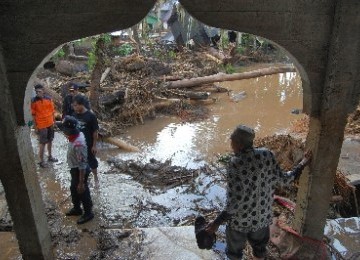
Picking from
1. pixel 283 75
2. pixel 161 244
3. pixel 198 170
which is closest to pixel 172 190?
pixel 198 170

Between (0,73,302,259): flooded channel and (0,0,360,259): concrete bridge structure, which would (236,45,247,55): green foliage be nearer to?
(0,73,302,259): flooded channel

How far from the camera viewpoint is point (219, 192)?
686cm

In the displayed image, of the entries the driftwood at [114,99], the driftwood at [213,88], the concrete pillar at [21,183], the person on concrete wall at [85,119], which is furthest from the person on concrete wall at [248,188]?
the driftwood at [213,88]

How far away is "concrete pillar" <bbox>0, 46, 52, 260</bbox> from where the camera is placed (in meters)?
3.35

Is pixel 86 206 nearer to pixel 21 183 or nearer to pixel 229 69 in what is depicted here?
pixel 21 183

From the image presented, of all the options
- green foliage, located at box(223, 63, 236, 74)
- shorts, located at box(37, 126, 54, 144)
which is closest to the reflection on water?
green foliage, located at box(223, 63, 236, 74)

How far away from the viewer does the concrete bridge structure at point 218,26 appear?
305 cm

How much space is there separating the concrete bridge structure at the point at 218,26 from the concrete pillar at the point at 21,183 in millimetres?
10

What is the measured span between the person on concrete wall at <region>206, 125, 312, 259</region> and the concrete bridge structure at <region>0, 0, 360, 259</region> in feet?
2.70

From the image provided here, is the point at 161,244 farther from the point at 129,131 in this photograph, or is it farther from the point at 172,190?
the point at 129,131

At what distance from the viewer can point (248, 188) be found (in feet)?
10.5

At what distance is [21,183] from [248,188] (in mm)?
2427

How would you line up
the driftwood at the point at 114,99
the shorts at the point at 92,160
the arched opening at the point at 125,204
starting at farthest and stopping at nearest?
1. the driftwood at the point at 114,99
2. the shorts at the point at 92,160
3. the arched opening at the point at 125,204

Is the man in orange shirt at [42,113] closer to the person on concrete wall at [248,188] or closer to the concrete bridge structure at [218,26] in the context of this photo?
the concrete bridge structure at [218,26]
